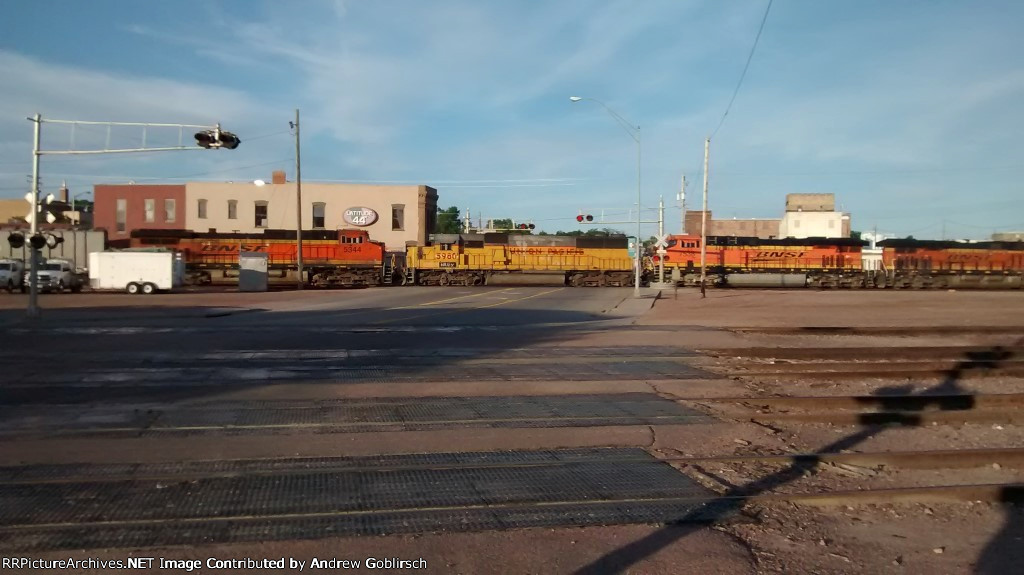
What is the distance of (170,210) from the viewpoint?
7356cm

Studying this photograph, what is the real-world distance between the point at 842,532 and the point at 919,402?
600 cm

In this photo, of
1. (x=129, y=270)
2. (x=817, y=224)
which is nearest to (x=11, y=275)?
(x=129, y=270)

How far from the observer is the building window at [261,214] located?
7375 centimetres

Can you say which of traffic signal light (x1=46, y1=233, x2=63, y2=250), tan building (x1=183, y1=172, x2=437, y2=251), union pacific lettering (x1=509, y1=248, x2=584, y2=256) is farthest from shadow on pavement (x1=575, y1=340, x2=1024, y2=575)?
tan building (x1=183, y1=172, x2=437, y2=251)

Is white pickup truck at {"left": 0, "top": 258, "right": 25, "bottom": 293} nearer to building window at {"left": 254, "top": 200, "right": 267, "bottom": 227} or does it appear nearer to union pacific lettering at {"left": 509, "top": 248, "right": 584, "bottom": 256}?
union pacific lettering at {"left": 509, "top": 248, "right": 584, "bottom": 256}

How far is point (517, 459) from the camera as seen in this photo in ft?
24.8

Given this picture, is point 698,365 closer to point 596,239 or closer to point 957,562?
point 957,562

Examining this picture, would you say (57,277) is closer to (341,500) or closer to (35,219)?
(35,219)

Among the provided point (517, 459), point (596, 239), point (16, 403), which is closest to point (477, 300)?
point (596, 239)

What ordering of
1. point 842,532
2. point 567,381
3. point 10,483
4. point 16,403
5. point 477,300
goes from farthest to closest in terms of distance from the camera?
point 477,300, point 567,381, point 16,403, point 10,483, point 842,532

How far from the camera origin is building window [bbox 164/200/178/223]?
7331cm

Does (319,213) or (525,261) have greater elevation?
(319,213)

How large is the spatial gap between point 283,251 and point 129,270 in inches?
559

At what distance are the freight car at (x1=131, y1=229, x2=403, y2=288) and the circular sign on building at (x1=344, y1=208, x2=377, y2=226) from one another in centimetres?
1752
